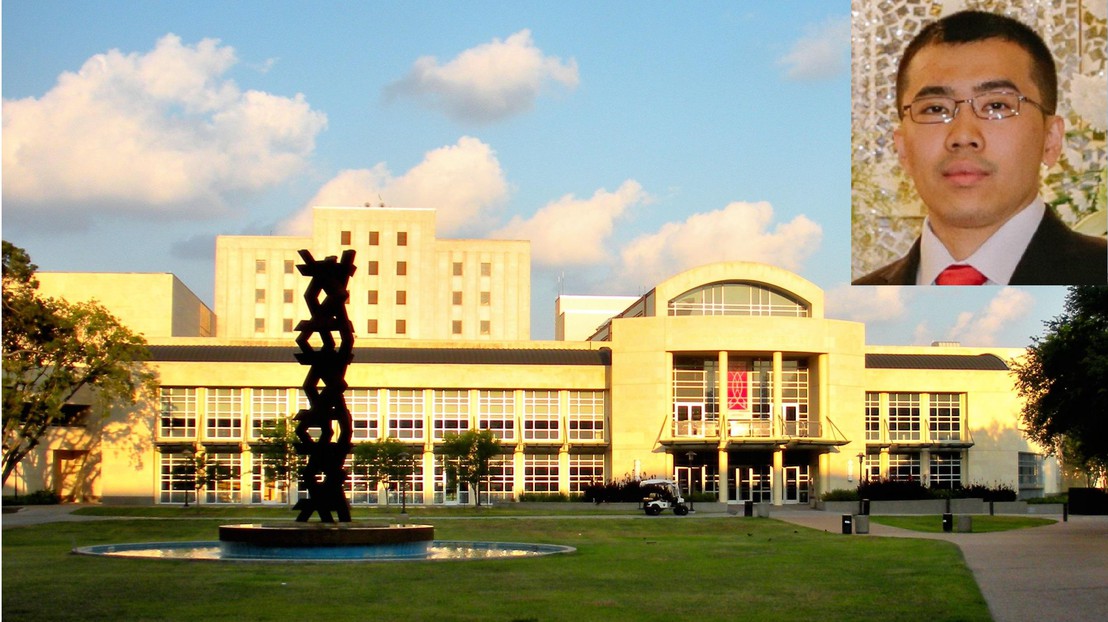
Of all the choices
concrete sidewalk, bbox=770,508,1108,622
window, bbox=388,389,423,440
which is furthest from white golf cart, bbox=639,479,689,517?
window, bbox=388,389,423,440

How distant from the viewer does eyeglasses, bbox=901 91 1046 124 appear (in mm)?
15602

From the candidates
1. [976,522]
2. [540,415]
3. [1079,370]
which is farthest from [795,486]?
[1079,370]

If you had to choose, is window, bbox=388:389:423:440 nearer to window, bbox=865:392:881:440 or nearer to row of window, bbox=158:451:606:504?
row of window, bbox=158:451:606:504

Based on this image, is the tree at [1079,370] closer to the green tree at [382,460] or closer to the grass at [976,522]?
the grass at [976,522]

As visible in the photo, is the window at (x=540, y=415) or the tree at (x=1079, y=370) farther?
the window at (x=540, y=415)

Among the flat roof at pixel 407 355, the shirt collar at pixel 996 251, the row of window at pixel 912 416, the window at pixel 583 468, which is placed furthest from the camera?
the row of window at pixel 912 416

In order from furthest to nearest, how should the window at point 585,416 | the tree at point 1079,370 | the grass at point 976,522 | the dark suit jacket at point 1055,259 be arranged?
the window at point 585,416, the grass at point 976,522, the tree at point 1079,370, the dark suit jacket at point 1055,259

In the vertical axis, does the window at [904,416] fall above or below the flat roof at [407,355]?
below

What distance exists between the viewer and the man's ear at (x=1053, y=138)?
50.5 feet

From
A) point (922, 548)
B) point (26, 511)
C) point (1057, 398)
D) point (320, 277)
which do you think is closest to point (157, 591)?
point (320, 277)

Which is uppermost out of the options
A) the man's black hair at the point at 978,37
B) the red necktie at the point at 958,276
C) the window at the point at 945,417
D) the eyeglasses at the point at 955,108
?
the man's black hair at the point at 978,37

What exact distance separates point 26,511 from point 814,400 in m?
42.1

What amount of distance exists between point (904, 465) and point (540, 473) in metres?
21.8

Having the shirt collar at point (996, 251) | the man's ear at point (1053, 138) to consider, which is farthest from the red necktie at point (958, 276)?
the man's ear at point (1053, 138)
